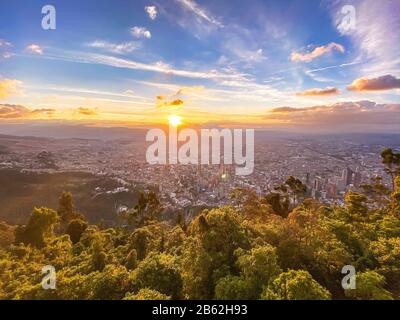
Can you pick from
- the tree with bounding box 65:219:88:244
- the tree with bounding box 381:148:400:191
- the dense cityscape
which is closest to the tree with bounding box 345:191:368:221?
the tree with bounding box 381:148:400:191

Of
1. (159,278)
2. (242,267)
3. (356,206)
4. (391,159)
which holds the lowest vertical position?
(159,278)

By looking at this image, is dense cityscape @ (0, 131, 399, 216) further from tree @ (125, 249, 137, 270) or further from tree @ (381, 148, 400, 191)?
tree @ (125, 249, 137, 270)

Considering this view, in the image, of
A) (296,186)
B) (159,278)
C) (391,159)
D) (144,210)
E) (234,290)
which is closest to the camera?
(234,290)

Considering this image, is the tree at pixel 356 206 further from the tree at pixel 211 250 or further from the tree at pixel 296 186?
the tree at pixel 211 250

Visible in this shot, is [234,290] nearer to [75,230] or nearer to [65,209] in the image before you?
[75,230]

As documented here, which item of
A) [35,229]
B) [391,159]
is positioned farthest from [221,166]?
[35,229]

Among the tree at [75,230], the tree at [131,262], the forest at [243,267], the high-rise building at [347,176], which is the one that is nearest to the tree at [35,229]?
the tree at [75,230]
